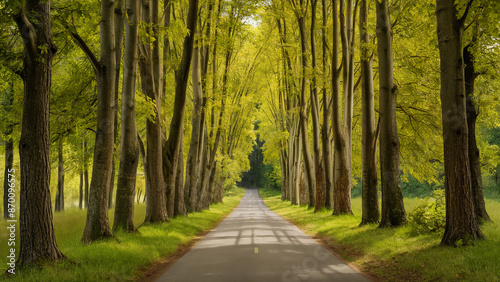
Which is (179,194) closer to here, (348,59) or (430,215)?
(348,59)

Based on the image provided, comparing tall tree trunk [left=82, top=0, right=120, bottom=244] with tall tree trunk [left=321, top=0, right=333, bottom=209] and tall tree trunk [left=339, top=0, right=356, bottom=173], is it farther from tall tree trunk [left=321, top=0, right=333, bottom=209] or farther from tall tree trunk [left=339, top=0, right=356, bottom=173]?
tall tree trunk [left=321, top=0, right=333, bottom=209]

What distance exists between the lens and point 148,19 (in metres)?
14.0

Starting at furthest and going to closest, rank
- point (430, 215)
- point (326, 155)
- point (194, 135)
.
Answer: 1. point (194, 135)
2. point (326, 155)
3. point (430, 215)

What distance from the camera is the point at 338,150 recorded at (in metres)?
17.3

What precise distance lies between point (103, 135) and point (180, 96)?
5766 mm

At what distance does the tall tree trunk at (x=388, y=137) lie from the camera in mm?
11617

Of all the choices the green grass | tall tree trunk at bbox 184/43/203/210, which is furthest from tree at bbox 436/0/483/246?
tall tree trunk at bbox 184/43/203/210

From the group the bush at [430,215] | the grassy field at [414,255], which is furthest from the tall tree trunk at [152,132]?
the bush at [430,215]

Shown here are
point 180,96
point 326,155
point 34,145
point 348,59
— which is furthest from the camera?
point 326,155

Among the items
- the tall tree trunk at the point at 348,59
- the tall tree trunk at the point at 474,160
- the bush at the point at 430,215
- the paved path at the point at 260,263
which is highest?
the tall tree trunk at the point at 348,59

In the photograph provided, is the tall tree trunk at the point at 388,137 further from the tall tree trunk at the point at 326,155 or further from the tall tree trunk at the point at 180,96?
the tall tree trunk at the point at 326,155

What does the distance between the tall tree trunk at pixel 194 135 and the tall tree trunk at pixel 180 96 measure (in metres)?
3.64

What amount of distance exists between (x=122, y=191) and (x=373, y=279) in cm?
810

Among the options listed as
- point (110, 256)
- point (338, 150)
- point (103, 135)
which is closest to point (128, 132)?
point (103, 135)
